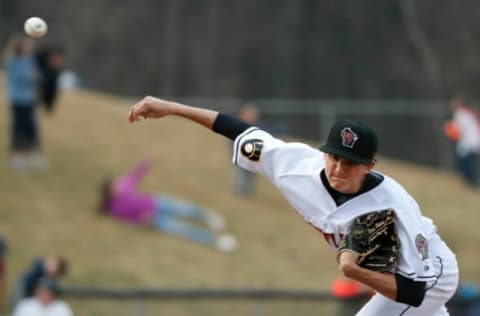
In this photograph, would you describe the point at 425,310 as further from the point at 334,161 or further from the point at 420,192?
the point at 420,192

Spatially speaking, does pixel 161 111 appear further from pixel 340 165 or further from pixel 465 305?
pixel 465 305

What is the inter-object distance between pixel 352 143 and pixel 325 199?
402mm

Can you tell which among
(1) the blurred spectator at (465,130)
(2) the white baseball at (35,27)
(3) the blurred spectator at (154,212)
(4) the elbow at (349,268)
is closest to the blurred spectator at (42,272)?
(3) the blurred spectator at (154,212)

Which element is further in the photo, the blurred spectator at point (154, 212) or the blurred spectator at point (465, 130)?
the blurred spectator at point (465, 130)

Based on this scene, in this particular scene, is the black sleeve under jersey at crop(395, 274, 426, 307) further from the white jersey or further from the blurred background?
the blurred background

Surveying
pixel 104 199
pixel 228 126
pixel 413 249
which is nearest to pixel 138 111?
pixel 228 126

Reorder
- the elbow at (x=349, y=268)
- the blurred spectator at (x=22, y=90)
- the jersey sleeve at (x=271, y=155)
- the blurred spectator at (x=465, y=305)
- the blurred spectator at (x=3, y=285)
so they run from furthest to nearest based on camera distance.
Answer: the blurred spectator at (x=22, y=90) < the blurred spectator at (x=3, y=285) < the blurred spectator at (x=465, y=305) < the jersey sleeve at (x=271, y=155) < the elbow at (x=349, y=268)

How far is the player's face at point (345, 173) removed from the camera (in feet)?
18.1

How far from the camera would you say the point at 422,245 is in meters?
5.58

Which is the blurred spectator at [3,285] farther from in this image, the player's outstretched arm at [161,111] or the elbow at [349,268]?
the elbow at [349,268]

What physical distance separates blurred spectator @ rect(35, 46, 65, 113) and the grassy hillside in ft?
5.75

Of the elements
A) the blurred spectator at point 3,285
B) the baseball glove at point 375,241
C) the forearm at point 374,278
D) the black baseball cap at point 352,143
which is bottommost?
the blurred spectator at point 3,285

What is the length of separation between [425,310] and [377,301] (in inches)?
9.9

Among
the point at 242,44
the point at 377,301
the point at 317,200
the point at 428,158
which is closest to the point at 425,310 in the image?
the point at 377,301
